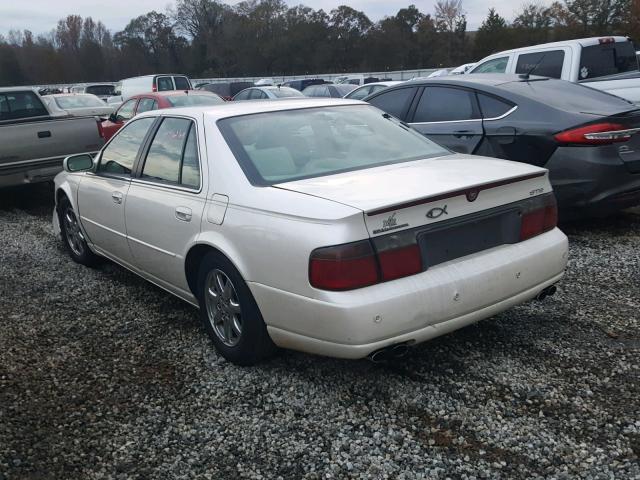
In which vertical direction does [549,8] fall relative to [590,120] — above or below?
above

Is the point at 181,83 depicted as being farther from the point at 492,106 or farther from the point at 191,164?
the point at 191,164

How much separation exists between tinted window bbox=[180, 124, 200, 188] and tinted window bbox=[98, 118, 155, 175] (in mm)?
745

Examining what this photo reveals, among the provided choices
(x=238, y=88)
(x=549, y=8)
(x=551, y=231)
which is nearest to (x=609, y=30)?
(x=549, y=8)

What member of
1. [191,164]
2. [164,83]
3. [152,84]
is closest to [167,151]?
[191,164]

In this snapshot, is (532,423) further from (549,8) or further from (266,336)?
(549,8)

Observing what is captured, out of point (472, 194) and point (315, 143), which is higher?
point (315, 143)

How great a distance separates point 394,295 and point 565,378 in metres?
1.12

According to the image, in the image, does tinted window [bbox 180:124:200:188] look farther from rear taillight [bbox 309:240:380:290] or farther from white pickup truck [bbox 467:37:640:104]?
white pickup truck [bbox 467:37:640:104]

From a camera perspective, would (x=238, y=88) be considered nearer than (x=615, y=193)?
No

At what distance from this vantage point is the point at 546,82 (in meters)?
6.21

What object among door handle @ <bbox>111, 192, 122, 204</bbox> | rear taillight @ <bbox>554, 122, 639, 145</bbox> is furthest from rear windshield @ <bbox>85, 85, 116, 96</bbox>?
rear taillight @ <bbox>554, 122, 639, 145</bbox>

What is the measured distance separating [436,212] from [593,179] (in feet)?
9.36

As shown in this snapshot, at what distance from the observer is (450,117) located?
6.23 m

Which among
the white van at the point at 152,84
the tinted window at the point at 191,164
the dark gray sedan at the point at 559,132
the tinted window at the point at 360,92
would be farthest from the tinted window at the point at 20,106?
the white van at the point at 152,84
